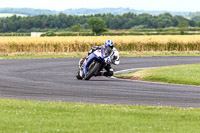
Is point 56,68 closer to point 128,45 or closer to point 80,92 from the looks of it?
point 80,92

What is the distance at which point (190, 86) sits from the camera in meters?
20.8

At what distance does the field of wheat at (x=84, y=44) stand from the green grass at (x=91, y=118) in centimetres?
3433

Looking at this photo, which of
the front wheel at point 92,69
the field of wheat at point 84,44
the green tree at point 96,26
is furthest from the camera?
the green tree at point 96,26

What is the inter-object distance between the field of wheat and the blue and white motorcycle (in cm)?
2631

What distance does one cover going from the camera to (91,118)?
1242 cm

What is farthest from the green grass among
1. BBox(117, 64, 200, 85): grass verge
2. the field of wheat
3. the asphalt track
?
the field of wheat

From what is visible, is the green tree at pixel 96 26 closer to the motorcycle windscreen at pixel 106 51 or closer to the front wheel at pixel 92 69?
the front wheel at pixel 92 69

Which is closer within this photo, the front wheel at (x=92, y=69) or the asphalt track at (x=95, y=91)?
the asphalt track at (x=95, y=91)

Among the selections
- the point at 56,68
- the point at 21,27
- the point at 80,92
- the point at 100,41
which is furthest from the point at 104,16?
the point at 80,92

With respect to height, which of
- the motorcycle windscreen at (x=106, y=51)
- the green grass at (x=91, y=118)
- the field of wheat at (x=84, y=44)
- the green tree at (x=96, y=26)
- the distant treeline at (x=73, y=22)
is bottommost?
the distant treeline at (x=73, y=22)

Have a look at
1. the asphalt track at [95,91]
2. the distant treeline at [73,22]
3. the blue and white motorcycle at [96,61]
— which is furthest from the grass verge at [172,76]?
the distant treeline at [73,22]

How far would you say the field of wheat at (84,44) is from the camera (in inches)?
1939

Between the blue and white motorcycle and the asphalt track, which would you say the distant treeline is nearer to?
the asphalt track

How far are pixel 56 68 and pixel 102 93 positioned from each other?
40.2 feet
